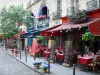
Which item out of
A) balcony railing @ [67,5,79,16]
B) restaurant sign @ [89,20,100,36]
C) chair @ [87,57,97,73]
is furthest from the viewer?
balcony railing @ [67,5,79,16]

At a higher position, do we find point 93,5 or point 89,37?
point 93,5

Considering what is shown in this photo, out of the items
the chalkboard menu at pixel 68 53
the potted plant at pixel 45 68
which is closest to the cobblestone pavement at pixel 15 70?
the potted plant at pixel 45 68

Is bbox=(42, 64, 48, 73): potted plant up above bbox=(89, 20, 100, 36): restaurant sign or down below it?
below

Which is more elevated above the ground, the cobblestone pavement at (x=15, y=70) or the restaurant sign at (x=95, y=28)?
the restaurant sign at (x=95, y=28)

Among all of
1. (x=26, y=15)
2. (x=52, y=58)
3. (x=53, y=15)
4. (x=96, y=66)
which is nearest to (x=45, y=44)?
(x=53, y=15)

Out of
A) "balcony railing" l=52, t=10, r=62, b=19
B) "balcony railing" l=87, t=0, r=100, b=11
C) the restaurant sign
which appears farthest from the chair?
"balcony railing" l=52, t=10, r=62, b=19

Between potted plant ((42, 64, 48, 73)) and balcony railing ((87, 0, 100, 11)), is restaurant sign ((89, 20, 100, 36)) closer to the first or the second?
potted plant ((42, 64, 48, 73))

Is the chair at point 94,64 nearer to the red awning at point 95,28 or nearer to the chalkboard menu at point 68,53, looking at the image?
the chalkboard menu at point 68,53

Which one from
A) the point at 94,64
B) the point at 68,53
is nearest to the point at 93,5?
the point at 68,53

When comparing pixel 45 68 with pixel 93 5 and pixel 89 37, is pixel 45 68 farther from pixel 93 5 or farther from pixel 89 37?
pixel 93 5

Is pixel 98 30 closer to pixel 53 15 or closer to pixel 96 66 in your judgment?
pixel 96 66

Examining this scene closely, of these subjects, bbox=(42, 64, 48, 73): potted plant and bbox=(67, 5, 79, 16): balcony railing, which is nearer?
bbox=(42, 64, 48, 73): potted plant

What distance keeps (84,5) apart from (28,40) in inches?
849

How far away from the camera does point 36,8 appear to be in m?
36.1
